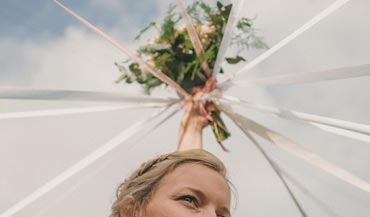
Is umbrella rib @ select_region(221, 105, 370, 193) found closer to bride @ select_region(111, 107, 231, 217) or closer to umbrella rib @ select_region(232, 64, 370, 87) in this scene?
umbrella rib @ select_region(232, 64, 370, 87)

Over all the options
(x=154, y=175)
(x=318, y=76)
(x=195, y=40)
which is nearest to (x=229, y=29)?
(x=195, y=40)

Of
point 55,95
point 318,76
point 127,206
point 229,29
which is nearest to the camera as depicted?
point 127,206

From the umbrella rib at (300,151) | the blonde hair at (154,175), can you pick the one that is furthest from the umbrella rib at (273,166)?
the blonde hair at (154,175)

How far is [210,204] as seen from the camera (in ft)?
5.22

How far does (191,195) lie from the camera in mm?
1573

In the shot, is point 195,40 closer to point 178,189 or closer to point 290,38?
point 290,38

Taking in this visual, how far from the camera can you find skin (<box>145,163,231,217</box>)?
1.55m

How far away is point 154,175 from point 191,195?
20 cm

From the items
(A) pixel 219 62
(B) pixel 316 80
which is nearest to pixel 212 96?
(A) pixel 219 62

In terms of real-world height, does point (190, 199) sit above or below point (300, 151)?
above

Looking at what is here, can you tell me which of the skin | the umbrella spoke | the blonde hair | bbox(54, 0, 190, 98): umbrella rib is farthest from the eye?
bbox(54, 0, 190, 98): umbrella rib

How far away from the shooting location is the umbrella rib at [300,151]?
4.33m

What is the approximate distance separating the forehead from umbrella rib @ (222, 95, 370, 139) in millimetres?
2246

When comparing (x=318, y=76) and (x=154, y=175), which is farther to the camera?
(x=318, y=76)
